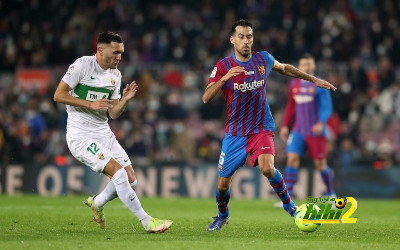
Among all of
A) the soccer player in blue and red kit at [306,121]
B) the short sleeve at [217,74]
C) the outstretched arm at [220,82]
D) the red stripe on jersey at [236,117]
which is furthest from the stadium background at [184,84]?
the outstretched arm at [220,82]

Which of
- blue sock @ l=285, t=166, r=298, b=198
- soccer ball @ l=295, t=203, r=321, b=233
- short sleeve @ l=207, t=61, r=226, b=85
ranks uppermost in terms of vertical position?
short sleeve @ l=207, t=61, r=226, b=85

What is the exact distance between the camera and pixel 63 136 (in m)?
20.0

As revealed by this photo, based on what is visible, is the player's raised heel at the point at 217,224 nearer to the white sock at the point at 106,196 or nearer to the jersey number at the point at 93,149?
the white sock at the point at 106,196

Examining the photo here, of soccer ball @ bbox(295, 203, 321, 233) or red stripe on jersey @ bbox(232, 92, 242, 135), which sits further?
red stripe on jersey @ bbox(232, 92, 242, 135)

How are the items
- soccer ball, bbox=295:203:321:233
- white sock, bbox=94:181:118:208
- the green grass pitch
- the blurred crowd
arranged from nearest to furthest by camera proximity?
1. the green grass pitch
2. soccer ball, bbox=295:203:321:233
3. white sock, bbox=94:181:118:208
4. the blurred crowd

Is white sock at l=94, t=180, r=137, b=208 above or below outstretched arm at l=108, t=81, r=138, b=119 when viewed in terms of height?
below

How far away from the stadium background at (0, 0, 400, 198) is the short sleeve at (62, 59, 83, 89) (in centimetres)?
893

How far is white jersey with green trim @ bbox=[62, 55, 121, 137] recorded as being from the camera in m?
9.44

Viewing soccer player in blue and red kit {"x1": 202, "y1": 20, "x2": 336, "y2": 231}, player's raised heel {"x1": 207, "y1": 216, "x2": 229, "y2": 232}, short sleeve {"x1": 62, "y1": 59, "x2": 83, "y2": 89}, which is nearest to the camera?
short sleeve {"x1": 62, "y1": 59, "x2": 83, "y2": 89}

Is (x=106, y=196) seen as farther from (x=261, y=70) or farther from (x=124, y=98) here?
(x=261, y=70)

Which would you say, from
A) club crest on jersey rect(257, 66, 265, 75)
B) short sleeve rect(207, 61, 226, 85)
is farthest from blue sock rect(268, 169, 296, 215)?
short sleeve rect(207, 61, 226, 85)

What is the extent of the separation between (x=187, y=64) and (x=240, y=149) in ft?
42.3

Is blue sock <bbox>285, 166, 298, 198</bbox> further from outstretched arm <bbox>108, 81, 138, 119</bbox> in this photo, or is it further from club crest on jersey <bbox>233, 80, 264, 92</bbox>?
outstretched arm <bbox>108, 81, 138, 119</bbox>

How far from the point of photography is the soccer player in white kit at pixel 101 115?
29.9ft
